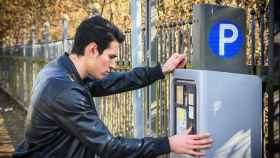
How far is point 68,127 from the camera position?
3098 millimetres

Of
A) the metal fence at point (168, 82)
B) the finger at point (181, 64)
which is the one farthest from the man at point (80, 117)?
the finger at point (181, 64)

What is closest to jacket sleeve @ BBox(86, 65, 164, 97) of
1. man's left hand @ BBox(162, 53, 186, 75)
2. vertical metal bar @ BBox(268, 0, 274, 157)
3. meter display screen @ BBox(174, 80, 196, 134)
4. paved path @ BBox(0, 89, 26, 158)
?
man's left hand @ BBox(162, 53, 186, 75)

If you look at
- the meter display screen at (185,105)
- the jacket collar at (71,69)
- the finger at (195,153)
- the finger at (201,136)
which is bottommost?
the finger at (195,153)

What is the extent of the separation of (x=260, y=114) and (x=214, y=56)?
0.41m

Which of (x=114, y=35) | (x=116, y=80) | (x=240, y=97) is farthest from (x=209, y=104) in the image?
(x=116, y=80)

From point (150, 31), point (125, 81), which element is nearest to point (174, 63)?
point (125, 81)

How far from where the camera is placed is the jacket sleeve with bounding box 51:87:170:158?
3018 millimetres

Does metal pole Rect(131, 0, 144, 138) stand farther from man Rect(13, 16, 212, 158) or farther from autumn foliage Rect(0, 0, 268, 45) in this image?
man Rect(13, 16, 212, 158)

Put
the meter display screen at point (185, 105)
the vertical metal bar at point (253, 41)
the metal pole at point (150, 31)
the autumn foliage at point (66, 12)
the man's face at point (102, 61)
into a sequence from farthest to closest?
the autumn foliage at point (66, 12) < the metal pole at point (150, 31) < the vertical metal bar at point (253, 41) < the man's face at point (102, 61) < the meter display screen at point (185, 105)

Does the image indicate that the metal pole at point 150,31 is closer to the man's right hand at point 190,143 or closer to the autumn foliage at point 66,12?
the autumn foliage at point 66,12

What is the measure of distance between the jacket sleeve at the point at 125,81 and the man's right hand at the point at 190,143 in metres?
0.96

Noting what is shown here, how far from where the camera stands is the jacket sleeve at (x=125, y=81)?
393 cm

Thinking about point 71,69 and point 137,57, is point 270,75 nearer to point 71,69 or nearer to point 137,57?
point 71,69

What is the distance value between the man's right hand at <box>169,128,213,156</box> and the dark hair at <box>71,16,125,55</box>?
665mm
